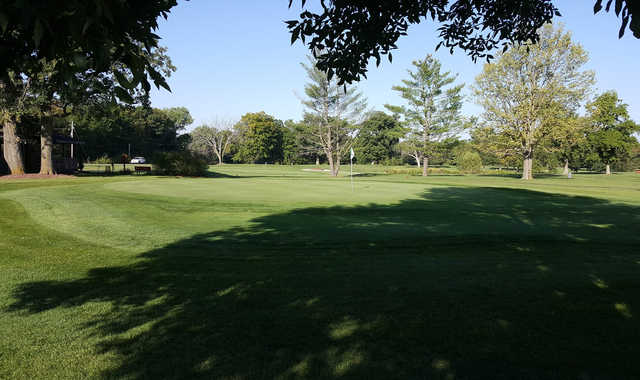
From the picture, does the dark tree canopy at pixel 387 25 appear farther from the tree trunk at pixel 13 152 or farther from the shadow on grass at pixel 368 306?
the tree trunk at pixel 13 152

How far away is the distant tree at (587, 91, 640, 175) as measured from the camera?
56.9m

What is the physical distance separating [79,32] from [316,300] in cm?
358

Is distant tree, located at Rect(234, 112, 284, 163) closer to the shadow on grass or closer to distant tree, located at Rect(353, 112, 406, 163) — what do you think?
distant tree, located at Rect(353, 112, 406, 163)

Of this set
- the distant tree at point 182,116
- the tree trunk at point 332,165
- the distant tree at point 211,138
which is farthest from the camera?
the distant tree at point 182,116

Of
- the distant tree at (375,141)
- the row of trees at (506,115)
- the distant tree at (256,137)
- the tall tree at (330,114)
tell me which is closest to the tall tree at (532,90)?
the row of trees at (506,115)

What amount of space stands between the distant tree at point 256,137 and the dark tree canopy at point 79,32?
94.4 meters

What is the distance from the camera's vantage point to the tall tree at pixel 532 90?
40.9 metres

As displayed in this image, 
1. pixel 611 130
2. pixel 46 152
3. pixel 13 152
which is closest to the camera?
pixel 13 152

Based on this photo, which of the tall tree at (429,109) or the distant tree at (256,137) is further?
the distant tree at (256,137)

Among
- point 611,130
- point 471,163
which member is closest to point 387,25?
point 471,163

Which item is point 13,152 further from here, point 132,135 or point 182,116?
point 182,116

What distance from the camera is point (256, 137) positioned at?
97.1 metres

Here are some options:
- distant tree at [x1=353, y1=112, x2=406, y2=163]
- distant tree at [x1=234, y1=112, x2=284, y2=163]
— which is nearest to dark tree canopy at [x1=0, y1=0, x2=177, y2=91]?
distant tree at [x1=353, y1=112, x2=406, y2=163]

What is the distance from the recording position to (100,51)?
9.50ft
